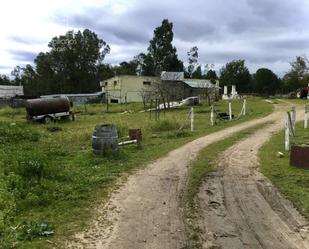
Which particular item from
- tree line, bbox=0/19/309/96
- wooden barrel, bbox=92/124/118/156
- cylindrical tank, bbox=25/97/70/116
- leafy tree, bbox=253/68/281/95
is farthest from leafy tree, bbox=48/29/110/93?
wooden barrel, bbox=92/124/118/156

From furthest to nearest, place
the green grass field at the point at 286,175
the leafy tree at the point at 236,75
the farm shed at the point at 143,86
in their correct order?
1. the leafy tree at the point at 236,75
2. the farm shed at the point at 143,86
3. the green grass field at the point at 286,175

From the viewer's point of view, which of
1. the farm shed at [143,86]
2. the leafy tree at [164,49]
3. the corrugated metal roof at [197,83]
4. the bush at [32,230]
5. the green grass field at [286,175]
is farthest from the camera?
the leafy tree at [164,49]

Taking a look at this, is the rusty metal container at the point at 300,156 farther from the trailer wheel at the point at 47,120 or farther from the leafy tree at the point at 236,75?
the leafy tree at the point at 236,75

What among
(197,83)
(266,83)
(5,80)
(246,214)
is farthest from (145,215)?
(5,80)

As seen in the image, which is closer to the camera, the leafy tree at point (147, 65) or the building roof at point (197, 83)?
the building roof at point (197, 83)

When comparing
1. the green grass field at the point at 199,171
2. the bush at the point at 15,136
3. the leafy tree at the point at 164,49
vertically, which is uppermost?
the leafy tree at the point at 164,49

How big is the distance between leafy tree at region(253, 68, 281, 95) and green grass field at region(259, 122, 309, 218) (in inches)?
3142

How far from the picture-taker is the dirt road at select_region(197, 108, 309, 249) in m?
6.14

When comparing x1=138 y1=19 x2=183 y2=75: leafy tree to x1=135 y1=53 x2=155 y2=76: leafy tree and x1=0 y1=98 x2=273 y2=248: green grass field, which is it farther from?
x1=0 y1=98 x2=273 y2=248: green grass field

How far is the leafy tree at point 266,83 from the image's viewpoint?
9288cm

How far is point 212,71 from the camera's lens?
97625 millimetres

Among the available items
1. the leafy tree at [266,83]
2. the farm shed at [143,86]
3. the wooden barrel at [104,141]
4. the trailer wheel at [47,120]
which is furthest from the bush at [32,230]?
the leafy tree at [266,83]

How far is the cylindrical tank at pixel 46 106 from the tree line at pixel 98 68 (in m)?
50.9

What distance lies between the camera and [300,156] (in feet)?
37.4
